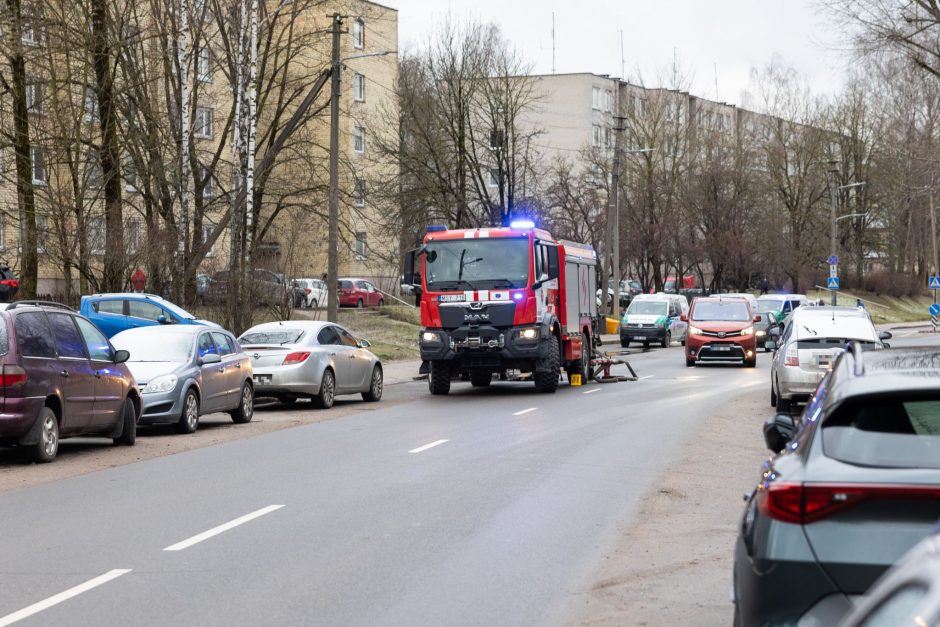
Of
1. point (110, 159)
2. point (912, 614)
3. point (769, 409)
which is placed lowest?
point (769, 409)

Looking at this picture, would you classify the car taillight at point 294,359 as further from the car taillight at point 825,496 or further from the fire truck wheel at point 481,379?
the car taillight at point 825,496

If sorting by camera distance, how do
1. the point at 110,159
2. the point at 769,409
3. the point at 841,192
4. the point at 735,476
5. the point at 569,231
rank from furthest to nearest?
the point at 841,192
the point at 569,231
the point at 110,159
the point at 769,409
the point at 735,476

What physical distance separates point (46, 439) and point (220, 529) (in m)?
5.25

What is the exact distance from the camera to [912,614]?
235 centimetres

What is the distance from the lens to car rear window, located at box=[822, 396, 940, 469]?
16.5ft

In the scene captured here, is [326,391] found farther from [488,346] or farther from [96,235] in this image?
[96,235]

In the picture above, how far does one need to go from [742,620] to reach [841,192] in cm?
9246

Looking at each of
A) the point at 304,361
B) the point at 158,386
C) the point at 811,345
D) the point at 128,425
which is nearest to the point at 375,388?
the point at 304,361

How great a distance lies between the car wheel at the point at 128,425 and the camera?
1680 centimetres

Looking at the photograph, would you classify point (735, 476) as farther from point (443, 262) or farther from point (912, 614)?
point (443, 262)

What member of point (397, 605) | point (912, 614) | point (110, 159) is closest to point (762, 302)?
point (110, 159)

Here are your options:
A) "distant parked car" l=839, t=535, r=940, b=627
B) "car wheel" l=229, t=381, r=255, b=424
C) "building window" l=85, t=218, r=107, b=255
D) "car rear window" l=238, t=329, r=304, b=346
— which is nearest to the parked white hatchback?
"car rear window" l=238, t=329, r=304, b=346

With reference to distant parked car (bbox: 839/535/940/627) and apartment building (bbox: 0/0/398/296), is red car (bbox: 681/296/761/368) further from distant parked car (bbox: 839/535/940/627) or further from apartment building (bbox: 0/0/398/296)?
distant parked car (bbox: 839/535/940/627)

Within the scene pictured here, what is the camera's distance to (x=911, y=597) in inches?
95.0
